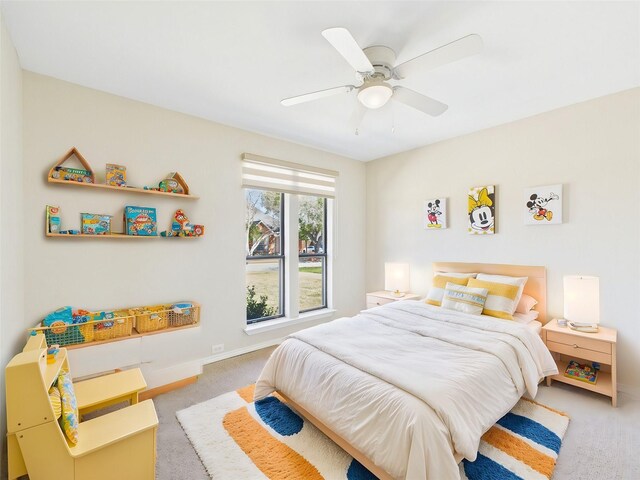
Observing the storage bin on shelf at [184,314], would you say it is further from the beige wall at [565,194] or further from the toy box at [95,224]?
the beige wall at [565,194]

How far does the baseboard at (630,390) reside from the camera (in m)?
2.44

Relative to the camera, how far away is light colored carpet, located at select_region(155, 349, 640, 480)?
1.69 m

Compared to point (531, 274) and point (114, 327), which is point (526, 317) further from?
point (114, 327)

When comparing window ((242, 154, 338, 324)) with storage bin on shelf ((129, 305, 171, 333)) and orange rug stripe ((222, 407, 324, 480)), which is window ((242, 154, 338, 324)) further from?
orange rug stripe ((222, 407, 324, 480))

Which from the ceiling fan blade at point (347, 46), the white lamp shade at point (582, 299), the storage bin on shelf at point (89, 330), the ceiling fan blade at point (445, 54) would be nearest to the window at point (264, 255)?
the storage bin on shelf at point (89, 330)

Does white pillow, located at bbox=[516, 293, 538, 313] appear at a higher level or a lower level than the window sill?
higher

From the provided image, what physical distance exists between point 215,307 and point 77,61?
235 cm

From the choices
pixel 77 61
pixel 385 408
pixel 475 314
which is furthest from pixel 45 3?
pixel 475 314

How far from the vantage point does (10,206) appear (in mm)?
1770

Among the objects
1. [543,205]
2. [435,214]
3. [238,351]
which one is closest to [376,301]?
[435,214]

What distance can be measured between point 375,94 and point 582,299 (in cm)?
246

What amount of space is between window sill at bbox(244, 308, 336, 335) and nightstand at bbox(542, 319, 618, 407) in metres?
2.49

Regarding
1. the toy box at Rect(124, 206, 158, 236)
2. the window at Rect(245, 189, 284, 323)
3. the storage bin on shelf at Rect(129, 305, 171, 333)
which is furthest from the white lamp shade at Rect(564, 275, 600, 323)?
the toy box at Rect(124, 206, 158, 236)

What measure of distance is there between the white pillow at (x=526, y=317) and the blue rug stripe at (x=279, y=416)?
218cm
